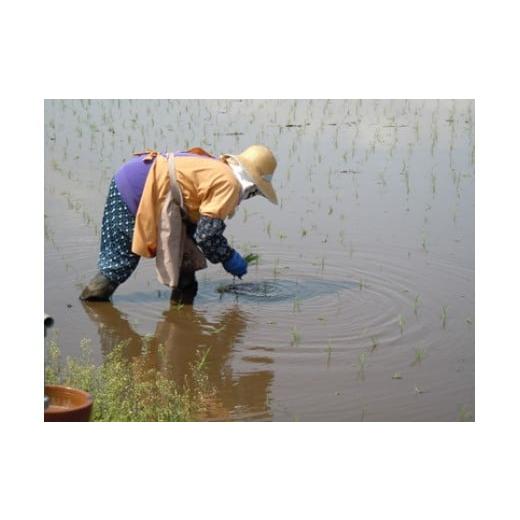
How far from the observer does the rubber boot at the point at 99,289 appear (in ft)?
19.7

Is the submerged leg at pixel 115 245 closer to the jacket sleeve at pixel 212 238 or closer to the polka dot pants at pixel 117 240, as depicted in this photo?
the polka dot pants at pixel 117 240

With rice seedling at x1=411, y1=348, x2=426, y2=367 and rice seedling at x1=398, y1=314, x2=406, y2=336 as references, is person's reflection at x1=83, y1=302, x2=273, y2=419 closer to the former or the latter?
rice seedling at x1=411, y1=348, x2=426, y2=367

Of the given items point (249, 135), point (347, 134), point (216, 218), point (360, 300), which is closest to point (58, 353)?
point (216, 218)

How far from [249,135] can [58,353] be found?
430 cm

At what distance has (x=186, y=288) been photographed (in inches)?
245

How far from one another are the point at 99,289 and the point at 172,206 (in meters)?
0.70

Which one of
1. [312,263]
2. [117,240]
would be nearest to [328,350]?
[117,240]

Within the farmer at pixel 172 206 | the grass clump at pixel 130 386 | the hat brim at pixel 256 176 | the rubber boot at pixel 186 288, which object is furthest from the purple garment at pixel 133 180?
the grass clump at pixel 130 386

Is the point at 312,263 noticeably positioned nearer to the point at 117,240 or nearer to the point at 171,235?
the point at 171,235

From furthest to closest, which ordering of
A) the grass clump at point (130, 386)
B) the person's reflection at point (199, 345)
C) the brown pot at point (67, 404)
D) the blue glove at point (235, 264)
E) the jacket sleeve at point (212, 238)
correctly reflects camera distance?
the blue glove at point (235, 264)
the jacket sleeve at point (212, 238)
the person's reflection at point (199, 345)
the grass clump at point (130, 386)
the brown pot at point (67, 404)

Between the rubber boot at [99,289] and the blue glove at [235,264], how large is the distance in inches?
27.5

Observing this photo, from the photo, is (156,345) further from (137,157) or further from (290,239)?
(290,239)

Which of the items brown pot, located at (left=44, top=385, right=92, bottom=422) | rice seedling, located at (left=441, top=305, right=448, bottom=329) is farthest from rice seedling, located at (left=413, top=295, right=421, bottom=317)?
brown pot, located at (left=44, top=385, right=92, bottom=422)
